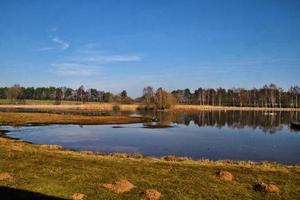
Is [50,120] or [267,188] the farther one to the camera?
[50,120]

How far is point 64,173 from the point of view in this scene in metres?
19.7

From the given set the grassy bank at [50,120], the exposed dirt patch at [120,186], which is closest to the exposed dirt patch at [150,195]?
the exposed dirt patch at [120,186]

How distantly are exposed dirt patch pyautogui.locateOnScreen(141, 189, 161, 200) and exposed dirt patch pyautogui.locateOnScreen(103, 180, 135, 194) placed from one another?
1166 millimetres

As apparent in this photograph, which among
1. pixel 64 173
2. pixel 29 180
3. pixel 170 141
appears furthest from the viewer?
pixel 170 141

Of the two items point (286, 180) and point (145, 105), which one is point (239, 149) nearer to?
point (286, 180)

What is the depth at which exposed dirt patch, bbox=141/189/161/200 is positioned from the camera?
15902 mm

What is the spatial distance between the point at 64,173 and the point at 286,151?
33608mm

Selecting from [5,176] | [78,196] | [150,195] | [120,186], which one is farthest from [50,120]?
[150,195]

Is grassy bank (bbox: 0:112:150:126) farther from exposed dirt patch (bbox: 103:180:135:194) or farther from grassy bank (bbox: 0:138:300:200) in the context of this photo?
exposed dirt patch (bbox: 103:180:135:194)

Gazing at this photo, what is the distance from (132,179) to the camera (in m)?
19.1

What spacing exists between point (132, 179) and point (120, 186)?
2.03 m

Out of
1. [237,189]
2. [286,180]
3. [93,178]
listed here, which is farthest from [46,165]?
[286,180]

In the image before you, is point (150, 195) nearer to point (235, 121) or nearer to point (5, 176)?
point (5, 176)

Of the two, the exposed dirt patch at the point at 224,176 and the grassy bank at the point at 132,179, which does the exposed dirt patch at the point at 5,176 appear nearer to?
the grassy bank at the point at 132,179
